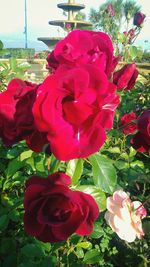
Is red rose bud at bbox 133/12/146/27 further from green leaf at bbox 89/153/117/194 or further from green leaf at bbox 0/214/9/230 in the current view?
green leaf at bbox 89/153/117/194

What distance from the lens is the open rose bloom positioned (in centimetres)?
86

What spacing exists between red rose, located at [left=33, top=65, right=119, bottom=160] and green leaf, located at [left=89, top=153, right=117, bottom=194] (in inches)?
8.8

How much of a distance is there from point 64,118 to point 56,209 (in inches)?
6.8

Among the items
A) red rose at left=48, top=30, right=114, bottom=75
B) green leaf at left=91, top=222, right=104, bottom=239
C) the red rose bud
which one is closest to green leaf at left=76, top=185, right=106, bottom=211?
green leaf at left=91, top=222, right=104, bottom=239

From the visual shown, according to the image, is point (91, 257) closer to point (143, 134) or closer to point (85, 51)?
point (143, 134)

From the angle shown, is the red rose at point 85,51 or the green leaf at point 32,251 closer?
the red rose at point 85,51

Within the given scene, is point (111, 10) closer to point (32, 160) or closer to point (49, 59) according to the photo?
point (32, 160)

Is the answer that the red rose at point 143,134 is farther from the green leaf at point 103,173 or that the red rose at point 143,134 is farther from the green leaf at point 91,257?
the green leaf at point 91,257

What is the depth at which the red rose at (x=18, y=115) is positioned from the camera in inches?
26.5

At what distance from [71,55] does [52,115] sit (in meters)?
0.16

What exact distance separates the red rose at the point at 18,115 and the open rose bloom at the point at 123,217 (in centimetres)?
25

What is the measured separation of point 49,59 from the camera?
0.78m

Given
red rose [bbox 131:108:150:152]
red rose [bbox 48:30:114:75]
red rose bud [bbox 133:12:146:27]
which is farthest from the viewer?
red rose bud [bbox 133:12:146:27]

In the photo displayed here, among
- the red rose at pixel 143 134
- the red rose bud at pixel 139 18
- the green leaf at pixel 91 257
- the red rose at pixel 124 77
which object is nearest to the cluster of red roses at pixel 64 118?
the red rose at pixel 143 134
